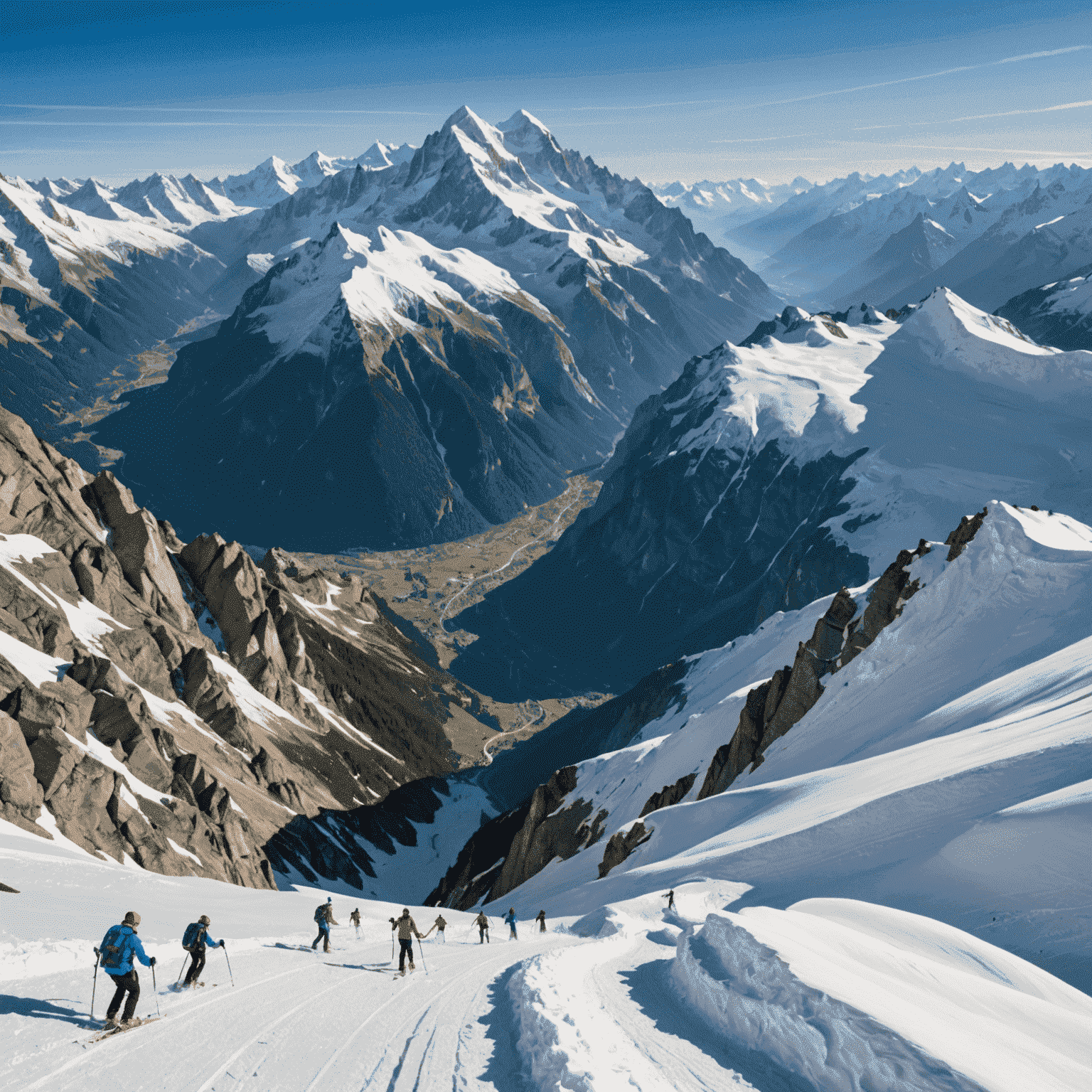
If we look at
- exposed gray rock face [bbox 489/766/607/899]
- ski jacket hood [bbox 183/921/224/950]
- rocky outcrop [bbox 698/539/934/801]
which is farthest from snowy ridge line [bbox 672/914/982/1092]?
exposed gray rock face [bbox 489/766/607/899]

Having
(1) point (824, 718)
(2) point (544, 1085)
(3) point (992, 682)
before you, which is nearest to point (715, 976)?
(2) point (544, 1085)

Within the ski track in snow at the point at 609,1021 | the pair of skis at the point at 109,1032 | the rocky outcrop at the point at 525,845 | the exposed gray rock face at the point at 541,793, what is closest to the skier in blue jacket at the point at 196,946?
the ski track in snow at the point at 609,1021

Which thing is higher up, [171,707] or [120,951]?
[120,951]

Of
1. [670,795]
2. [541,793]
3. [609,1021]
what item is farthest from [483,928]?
[541,793]

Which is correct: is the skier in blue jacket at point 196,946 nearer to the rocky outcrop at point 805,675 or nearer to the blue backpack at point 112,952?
the blue backpack at point 112,952

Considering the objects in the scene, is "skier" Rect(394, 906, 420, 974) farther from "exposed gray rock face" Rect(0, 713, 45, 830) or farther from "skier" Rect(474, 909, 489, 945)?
"exposed gray rock face" Rect(0, 713, 45, 830)

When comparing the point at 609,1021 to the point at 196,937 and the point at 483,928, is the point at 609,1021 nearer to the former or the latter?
the point at 196,937
